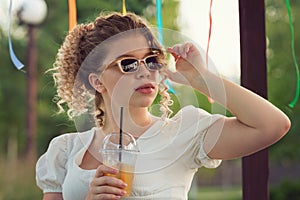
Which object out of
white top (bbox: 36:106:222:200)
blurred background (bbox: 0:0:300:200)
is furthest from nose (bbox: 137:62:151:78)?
blurred background (bbox: 0:0:300:200)

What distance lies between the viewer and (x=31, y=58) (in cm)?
624

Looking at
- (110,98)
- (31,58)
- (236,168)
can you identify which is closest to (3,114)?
(31,58)

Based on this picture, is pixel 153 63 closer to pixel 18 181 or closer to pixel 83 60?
pixel 83 60

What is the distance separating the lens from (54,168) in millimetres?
1432

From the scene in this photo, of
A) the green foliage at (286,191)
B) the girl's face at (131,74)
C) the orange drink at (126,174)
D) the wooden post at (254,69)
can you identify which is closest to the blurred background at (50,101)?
the green foliage at (286,191)

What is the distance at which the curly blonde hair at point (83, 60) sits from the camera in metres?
1.36

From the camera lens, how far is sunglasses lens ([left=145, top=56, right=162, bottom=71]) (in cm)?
127

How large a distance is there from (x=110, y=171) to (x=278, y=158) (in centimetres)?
647

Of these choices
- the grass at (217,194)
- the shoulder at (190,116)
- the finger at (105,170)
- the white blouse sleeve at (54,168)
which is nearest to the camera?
the finger at (105,170)

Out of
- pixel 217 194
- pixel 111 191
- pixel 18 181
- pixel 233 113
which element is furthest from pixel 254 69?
pixel 217 194

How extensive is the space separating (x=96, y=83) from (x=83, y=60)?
6cm

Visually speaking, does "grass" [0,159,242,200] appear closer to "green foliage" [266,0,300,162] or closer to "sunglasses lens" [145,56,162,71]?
"green foliage" [266,0,300,162]

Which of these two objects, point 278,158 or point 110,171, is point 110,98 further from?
point 278,158

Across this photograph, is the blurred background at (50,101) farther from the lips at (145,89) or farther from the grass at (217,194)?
the lips at (145,89)
